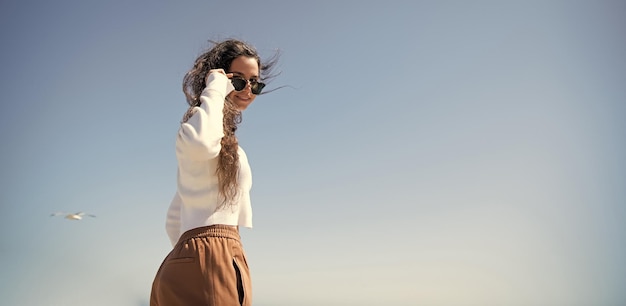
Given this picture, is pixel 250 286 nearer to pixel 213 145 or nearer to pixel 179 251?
pixel 179 251

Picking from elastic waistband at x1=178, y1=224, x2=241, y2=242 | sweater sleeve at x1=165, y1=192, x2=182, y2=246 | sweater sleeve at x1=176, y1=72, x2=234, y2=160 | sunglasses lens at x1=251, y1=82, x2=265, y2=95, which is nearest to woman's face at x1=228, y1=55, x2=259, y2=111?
sunglasses lens at x1=251, y1=82, x2=265, y2=95

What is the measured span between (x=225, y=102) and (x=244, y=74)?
10.9 inches

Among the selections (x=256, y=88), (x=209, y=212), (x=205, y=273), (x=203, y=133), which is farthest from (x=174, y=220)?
(x=256, y=88)

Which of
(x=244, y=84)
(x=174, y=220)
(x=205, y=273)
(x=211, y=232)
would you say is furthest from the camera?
(x=244, y=84)

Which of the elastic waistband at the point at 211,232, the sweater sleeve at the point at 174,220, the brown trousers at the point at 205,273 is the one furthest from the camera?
the sweater sleeve at the point at 174,220

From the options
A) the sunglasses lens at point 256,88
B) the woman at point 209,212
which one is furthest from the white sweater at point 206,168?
the sunglasses lens at point 256,88

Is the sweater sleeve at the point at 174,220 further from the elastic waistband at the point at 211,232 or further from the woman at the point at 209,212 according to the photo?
the elastic waistband at the point at 211,232

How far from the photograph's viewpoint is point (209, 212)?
88.0 inches

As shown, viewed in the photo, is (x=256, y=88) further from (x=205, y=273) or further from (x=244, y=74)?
(x=205, y=273)

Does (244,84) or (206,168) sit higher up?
(244,84)

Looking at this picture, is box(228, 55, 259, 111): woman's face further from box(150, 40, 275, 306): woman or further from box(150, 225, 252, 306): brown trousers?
box(150, 225, 252, 306): brown trousers

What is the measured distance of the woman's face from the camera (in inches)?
106

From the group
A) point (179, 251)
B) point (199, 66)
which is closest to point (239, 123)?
point (199, 66)

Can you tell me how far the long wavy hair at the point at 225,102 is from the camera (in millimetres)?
2248
